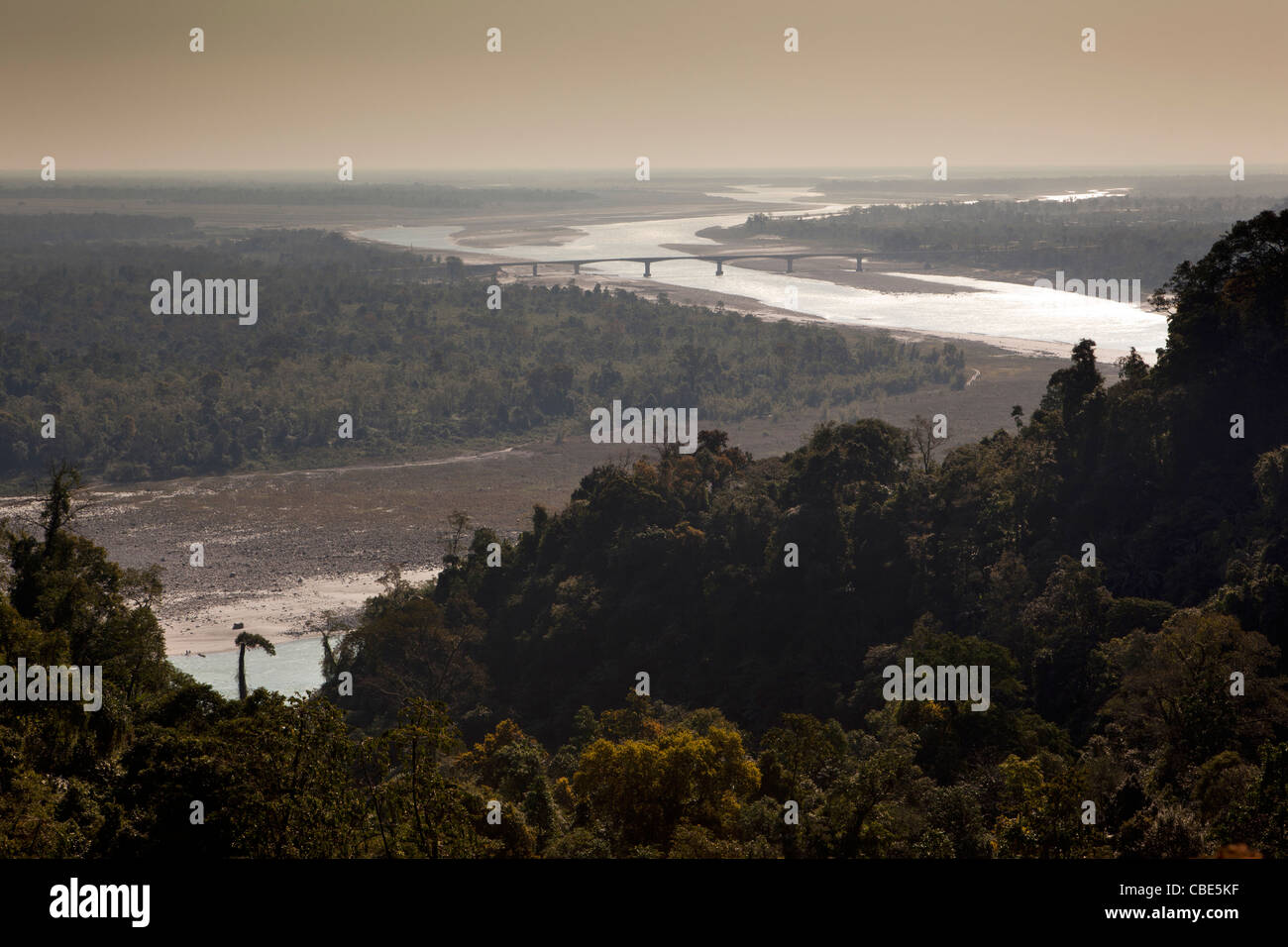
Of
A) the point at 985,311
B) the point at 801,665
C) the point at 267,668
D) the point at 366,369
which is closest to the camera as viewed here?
the point at 801,665

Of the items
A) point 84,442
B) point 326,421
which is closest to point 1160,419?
point 326,421

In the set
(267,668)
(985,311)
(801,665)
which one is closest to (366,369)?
(267,668)

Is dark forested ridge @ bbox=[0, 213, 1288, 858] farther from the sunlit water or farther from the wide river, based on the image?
the wide river

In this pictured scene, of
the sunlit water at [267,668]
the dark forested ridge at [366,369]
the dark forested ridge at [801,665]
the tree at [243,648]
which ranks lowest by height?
the sunlit water at [267,668]

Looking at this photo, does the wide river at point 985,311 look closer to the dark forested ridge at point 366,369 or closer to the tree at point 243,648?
the dark forested ridge at point 366,369

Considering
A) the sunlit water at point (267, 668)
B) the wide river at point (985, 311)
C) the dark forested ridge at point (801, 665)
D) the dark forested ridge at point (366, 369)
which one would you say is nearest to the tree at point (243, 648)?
the sunlit water at point (267, 668)

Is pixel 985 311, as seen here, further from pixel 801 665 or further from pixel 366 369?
pixel 801 665

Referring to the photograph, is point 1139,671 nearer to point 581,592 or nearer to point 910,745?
point 910,745
